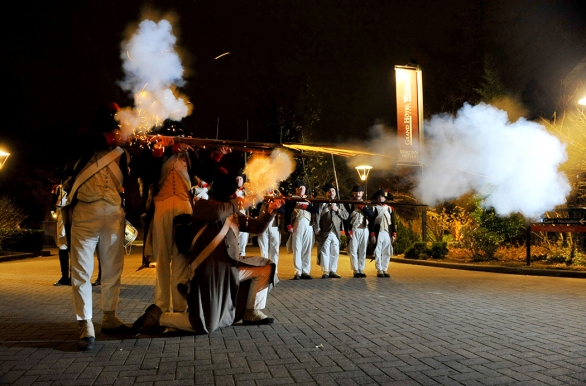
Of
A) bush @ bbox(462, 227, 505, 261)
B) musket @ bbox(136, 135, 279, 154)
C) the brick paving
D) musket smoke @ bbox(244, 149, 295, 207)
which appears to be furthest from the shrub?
bush @ bbox(462, 227, 505, 261)

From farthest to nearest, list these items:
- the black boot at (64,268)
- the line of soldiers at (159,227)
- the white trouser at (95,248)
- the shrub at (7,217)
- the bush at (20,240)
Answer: the shrub at (7,217) < the bush at (20,240) < the black boot at (64,268) < the line of soldiers at (159,227) < the white trouser at (95,248)

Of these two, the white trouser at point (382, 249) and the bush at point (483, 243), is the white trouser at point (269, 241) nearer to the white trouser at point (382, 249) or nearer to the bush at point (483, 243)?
the white trouser at point (382, 249)

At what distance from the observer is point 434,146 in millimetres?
14484

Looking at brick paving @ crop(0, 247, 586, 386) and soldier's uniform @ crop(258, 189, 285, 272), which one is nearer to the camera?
brick paving @ crop(0, 247, 586, 386)

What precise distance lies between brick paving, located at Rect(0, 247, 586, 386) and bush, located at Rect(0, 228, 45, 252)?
1375 centimetres

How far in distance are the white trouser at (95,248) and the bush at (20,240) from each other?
1738cm

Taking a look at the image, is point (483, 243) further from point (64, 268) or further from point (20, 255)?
point (20, 255)

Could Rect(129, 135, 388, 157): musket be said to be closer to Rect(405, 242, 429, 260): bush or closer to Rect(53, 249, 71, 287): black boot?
Rect(53, 249, 71, 287): black boot

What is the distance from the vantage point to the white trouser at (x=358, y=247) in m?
12.6

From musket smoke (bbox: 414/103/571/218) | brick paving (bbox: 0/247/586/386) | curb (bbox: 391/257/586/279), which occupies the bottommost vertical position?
brick paving (bbox: 0/247/586/386)

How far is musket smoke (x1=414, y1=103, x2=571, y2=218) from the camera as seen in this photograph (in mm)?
11977

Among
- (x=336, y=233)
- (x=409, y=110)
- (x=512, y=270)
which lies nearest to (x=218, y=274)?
(x=336, y=233)

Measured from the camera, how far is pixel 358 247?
1280cm

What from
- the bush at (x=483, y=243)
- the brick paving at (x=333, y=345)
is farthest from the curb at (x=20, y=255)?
the bush at (x=483, y=243)
